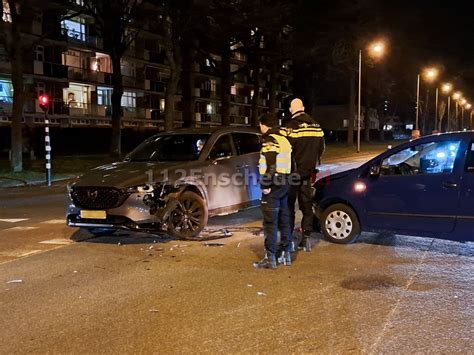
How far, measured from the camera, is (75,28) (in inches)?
1807

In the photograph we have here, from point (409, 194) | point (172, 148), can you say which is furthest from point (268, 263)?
point (172, 148)

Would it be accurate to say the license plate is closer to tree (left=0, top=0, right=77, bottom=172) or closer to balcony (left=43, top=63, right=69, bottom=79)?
tree (left=0, top=0, right=77, bottom=172)

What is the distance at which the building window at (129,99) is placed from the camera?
53334mm

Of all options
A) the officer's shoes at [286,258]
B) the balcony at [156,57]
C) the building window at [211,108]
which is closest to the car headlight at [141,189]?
the officer's shoes at [286,258]

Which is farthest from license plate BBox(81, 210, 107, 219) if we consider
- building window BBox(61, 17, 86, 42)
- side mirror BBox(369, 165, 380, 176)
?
building window BBox(61, 17, 86, 42)

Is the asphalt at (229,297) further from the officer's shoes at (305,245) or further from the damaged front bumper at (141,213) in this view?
the damaged front bumper at (141,213)

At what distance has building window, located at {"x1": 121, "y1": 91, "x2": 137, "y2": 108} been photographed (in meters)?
53.3

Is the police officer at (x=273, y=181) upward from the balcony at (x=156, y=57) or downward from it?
downward

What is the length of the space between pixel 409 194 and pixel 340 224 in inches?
46.1

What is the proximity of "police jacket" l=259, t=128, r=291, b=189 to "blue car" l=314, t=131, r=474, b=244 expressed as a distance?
69.5 inches

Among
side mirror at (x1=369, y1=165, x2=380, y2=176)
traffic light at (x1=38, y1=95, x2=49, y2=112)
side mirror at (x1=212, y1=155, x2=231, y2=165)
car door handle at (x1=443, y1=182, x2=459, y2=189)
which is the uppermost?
traffic light at (x1=38, y1=95, x2=49, y2=112)

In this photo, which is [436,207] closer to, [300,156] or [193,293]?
[300,156]

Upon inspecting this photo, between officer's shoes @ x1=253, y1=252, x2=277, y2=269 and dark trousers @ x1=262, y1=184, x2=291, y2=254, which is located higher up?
dark trousers @ x1=262, y1=184, x2=291, y2=254

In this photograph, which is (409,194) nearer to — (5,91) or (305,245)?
(305,245)
